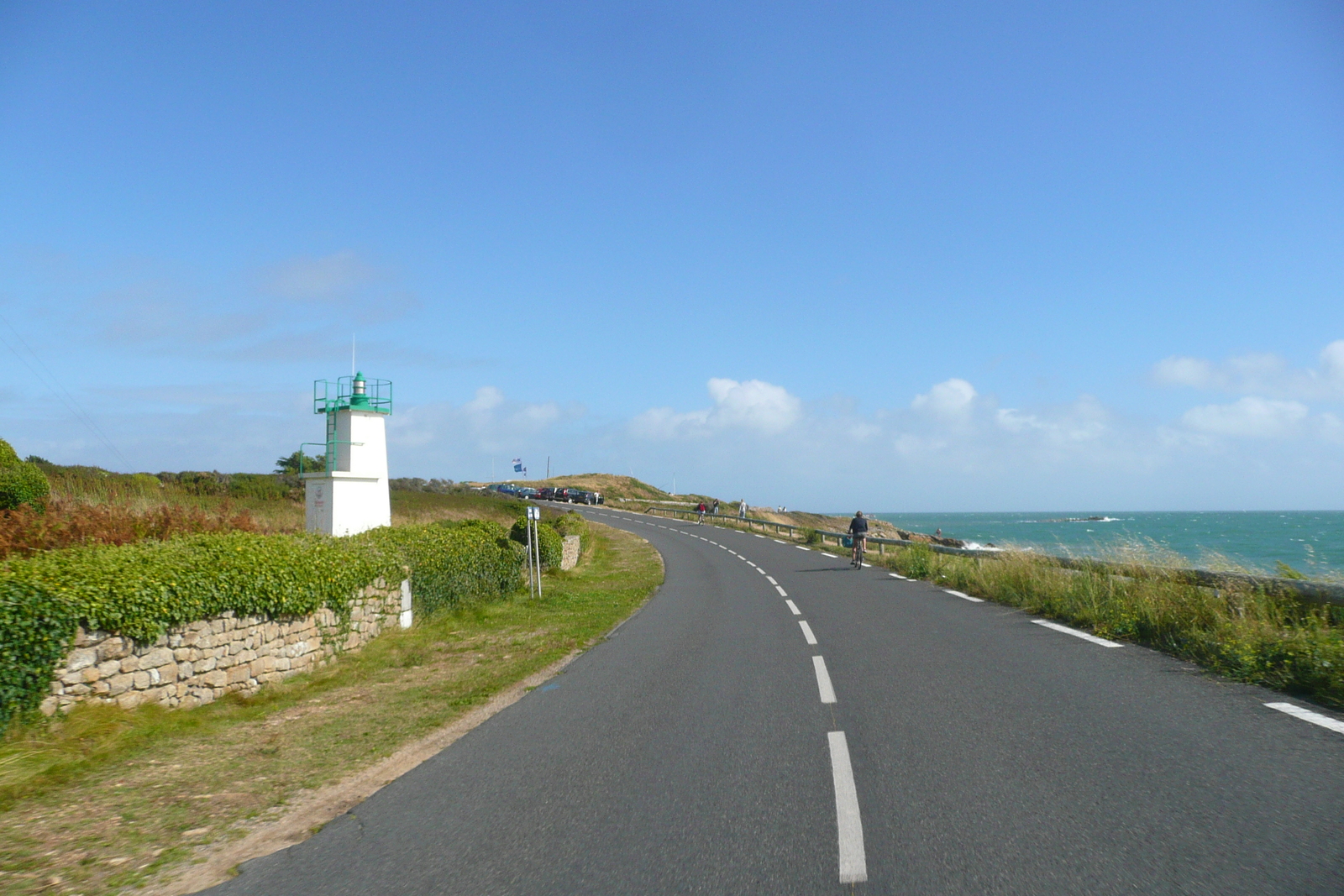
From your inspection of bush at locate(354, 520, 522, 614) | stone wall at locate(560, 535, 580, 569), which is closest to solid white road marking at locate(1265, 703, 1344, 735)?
bush at locate(354, 520, 522, 614)

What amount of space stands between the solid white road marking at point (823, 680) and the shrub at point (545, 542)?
462 inches

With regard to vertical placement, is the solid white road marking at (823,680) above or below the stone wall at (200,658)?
below

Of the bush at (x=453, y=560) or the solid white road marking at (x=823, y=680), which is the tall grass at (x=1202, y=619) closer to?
the solid white road marking at (x=823, y=680)

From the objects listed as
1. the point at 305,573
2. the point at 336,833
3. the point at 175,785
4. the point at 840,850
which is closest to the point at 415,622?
the point at 305,573

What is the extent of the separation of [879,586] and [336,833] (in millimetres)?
15323

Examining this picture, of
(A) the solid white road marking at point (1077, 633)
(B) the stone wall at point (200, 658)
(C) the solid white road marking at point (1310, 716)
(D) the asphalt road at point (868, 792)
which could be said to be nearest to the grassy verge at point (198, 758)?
(B) the stone wall at point (200, 658)

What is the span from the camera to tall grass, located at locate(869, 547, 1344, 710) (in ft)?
25.2

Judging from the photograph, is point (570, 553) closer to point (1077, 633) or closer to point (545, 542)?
point (545, 542)

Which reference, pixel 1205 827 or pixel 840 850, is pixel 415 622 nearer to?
pixel 840 850

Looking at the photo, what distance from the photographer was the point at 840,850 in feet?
14.1

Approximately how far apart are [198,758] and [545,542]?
15949mm

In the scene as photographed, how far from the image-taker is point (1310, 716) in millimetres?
6508

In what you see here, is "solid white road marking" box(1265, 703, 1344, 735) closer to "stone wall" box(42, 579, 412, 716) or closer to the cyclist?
"stone wall" box(42, 579, 412, 716)

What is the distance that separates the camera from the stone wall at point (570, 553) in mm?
24756
